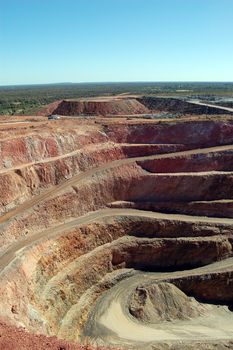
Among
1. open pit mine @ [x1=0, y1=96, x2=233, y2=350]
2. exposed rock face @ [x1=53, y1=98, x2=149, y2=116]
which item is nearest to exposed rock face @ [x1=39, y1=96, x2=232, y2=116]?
exposed rock face @ [x1=53, y1=98, x2=149, y2=116]

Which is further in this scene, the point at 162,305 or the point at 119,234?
the point at 119,234

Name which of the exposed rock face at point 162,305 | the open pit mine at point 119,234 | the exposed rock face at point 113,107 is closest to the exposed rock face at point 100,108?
the exposed rock face at point 113,107

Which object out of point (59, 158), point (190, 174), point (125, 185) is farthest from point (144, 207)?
point (59, 158)

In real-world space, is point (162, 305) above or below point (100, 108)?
below

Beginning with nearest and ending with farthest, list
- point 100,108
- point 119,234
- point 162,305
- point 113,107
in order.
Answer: point 162,305
point 119,234
point 100,108
point 113,107

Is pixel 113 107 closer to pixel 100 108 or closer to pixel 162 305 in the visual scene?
pixel 100 108

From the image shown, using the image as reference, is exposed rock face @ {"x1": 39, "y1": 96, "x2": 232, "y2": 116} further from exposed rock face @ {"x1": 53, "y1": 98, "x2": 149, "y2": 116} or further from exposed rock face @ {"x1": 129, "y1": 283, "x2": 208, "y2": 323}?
exposed rock face @ {"x1": 129, "y1": 283, "x2": 208, "y2": 323}

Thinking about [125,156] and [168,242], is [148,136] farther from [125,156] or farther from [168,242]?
[168,242]

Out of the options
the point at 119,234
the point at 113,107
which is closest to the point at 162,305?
the point at 119,234

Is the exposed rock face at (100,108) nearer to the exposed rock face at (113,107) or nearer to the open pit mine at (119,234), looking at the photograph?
the exposed rock face at (113,107)

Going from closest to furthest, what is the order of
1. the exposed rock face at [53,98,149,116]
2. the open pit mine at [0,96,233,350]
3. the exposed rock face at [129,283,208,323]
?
the open pit mine at [0,96,233,350] < the exposed rock face at [129,283,208,323] < the exposed rock face at [53,98,149,116]
